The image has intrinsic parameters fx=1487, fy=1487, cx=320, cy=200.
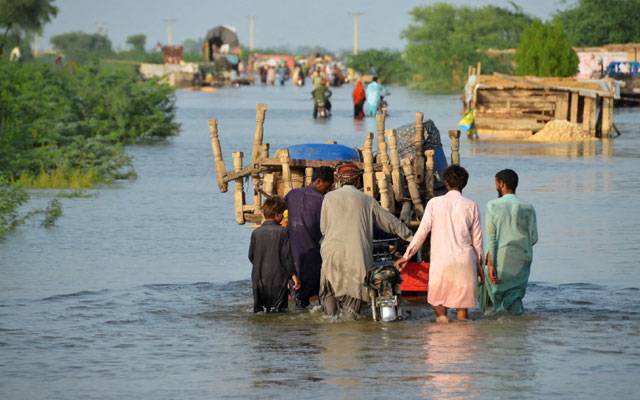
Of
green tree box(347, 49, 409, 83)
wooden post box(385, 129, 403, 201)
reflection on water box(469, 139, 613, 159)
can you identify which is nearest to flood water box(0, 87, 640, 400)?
wooden post box(385, 129, 403, 201)

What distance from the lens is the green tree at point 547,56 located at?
40531 millimetres

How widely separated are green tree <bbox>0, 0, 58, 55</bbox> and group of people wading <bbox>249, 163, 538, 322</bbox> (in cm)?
4766

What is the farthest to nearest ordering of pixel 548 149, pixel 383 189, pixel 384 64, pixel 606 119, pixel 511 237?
pixel 384 64, pixel 606 119, pixel 548 149, pixel 383 189, pixel 511 237

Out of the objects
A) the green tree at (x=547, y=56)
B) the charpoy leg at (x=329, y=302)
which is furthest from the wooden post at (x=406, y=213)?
the green tree at (x=547, y=56)

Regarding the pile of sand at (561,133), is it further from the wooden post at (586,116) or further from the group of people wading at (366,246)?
the group of people wading at (366,246)

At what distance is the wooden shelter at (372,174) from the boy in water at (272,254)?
0.69 meters

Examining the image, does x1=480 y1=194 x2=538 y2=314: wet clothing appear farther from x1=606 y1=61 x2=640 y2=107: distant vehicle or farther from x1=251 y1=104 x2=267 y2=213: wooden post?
x1=606 y1=61 x2=640 y2=107: distant vehicle

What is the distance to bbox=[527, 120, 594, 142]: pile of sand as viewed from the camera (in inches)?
1268

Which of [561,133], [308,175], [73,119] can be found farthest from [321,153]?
[561,133]

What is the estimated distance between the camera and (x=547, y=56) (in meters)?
40.6

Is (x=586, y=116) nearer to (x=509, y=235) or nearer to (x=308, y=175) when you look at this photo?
(x=308, y=175)

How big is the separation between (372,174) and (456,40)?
76258mm

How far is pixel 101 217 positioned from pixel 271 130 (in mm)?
18307

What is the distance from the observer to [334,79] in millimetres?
82438
